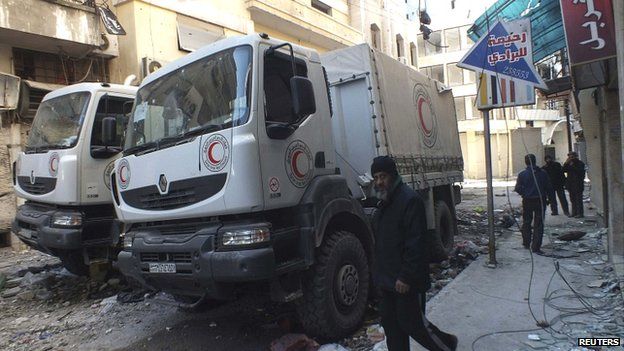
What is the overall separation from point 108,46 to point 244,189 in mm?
8667

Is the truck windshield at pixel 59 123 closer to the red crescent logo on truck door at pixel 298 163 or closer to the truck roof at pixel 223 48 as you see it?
the truck roof at pixel 223 48

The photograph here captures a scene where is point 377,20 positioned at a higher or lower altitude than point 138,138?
higher

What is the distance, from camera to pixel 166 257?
3762mm

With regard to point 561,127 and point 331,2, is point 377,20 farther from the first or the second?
point 561,127

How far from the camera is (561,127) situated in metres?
40.1

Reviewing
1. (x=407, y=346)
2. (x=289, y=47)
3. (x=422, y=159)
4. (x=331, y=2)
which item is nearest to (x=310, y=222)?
(x=407, y=346)

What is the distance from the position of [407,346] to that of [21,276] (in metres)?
6.20

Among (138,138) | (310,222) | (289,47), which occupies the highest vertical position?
(289,47)

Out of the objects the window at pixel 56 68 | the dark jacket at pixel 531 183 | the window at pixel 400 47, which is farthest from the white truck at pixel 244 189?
the window at pixel 400 47

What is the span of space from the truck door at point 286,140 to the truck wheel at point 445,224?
363cm

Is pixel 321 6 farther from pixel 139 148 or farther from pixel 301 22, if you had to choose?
pixel 139 148

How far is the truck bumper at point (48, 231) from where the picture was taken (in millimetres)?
5367

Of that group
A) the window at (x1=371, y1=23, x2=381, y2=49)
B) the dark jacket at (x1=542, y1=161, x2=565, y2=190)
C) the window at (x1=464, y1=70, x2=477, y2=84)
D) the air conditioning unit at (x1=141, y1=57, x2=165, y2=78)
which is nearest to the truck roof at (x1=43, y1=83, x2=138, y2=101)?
the air conditioning unit at (x1=141, y1=57, x2=165, y2=78)

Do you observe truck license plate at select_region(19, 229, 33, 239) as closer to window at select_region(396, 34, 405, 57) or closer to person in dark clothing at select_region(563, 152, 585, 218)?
person in dark clothing at select_region(563, 152, 585, 218)
